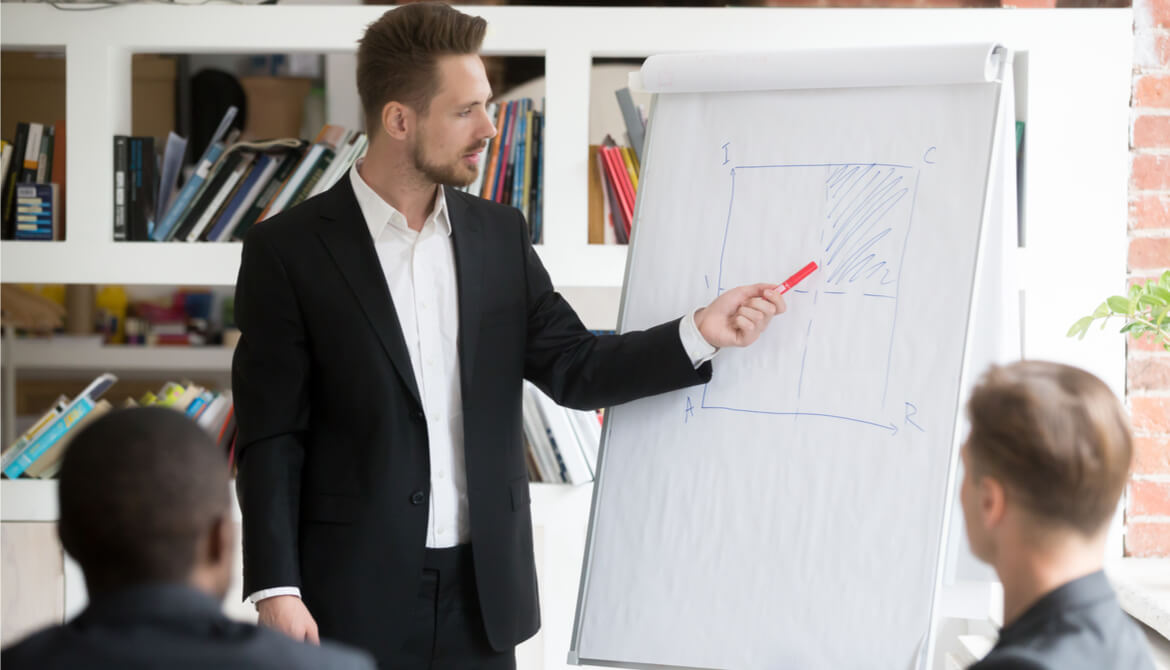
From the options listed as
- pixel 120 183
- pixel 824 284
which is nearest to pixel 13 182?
pixel 120 183

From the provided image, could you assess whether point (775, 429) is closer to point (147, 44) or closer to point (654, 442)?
point (654, 442)

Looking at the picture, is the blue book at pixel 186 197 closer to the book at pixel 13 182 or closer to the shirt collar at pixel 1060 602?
the book at pixel 13 182

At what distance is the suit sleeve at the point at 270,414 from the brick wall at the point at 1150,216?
187 cm

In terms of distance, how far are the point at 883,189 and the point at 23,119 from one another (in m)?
2.41

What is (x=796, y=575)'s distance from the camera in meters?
1.60

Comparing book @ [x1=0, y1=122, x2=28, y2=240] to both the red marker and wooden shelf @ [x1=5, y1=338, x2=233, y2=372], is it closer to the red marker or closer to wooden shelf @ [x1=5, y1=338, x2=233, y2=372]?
wooden shelf @ [x1=5, y1=338, x2=233, y2=372]

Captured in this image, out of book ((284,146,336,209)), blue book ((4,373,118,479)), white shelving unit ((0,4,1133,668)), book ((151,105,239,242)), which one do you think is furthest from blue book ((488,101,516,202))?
blue book ((4,373,118,479))

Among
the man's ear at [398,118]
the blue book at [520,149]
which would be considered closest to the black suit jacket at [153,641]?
the man's ear at [398,118]

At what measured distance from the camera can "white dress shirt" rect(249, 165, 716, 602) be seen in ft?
→ 5.45

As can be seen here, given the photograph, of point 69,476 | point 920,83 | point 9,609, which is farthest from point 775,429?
point 9,609

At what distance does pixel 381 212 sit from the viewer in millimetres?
1709

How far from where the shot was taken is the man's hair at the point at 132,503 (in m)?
0.91

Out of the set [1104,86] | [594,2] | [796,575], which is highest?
[594,2]

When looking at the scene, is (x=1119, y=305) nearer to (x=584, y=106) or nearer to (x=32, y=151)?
(x=584, y=106)
